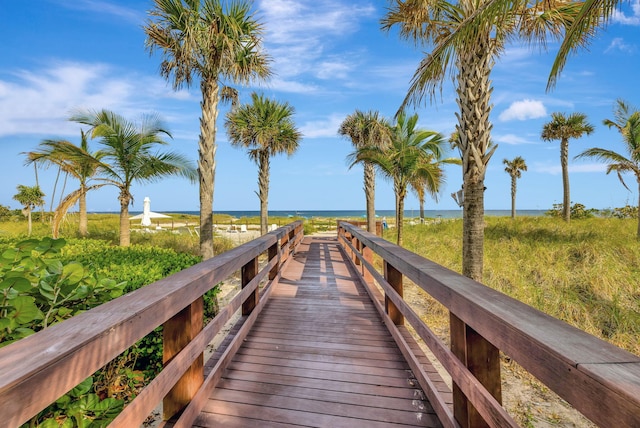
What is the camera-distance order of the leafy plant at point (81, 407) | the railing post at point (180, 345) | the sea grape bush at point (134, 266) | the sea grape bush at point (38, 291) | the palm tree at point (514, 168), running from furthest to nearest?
the palm tree at point (514, 168)
the sea grape bush at point (134, 266)
the railing post at point (180, 345)
the leafy plant at point (81, 407)
the sea grape bush at point (38, 291)

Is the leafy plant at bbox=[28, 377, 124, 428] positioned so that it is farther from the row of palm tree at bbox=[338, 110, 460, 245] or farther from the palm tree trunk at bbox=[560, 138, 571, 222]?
the palm tree trunk at bbox=[560, 138, 571, 222]

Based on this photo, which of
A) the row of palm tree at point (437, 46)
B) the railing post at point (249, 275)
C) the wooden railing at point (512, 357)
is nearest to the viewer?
the wooden railing at point (512, 357)

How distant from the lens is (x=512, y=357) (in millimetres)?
1016

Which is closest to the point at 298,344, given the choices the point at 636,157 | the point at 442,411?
the point at 442,411

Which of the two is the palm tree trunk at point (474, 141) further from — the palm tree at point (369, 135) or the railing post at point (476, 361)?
the palm tree at point (369, 135)

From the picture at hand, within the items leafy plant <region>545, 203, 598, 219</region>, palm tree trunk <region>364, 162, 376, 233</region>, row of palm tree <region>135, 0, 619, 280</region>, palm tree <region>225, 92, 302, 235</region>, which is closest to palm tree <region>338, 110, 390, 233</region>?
palm tree trunk <region>364, 162, 376, 233</region>

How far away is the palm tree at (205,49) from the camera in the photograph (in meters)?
6.17

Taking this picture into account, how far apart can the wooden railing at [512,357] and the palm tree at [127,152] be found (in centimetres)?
822

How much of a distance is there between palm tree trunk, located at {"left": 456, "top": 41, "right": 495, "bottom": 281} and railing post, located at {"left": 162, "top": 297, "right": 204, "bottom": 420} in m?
3.75

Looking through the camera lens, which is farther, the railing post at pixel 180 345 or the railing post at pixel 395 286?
the railing post at pixel 395 286

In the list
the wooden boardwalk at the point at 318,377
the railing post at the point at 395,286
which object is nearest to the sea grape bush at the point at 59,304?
the wooden boardwalk at the point at 318,377

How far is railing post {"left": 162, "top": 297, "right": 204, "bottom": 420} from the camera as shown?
161cm

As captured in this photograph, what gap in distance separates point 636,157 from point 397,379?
12.9 m

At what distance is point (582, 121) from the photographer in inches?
692
